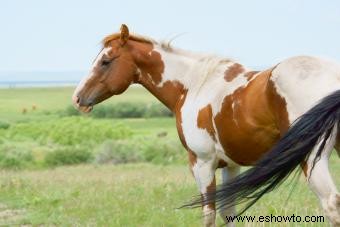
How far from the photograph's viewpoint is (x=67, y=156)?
3259 centimetres

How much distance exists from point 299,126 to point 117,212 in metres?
4.82

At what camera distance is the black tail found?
14.8ft

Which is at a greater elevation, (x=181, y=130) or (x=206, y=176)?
(x=181, y=130)

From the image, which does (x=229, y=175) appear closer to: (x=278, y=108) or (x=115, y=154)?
(x=278, y=108)

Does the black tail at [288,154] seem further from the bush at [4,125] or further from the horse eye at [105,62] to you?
the bush at [4,125]

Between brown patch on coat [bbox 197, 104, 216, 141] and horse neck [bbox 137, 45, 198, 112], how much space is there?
1.87 ft

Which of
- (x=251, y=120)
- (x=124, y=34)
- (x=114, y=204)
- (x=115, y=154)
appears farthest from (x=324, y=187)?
(x=115, y=154)

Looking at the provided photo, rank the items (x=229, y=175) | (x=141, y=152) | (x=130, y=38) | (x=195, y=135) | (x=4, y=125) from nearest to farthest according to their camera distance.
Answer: (x=195, y=135)
(x=229, y=175)
(x=130, y=38)
(x=141, y=152)
(x=4, y=125)

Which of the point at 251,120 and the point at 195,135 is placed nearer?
the point at 251,120

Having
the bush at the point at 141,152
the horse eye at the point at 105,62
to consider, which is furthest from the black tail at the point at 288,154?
the bush at the point at 141,152

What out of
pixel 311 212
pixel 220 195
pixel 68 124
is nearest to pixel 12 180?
pixel 311 212

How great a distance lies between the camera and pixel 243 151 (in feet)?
17.8

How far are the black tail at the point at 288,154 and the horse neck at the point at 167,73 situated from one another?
5.95 feet

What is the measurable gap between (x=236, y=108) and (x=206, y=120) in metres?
0.45
